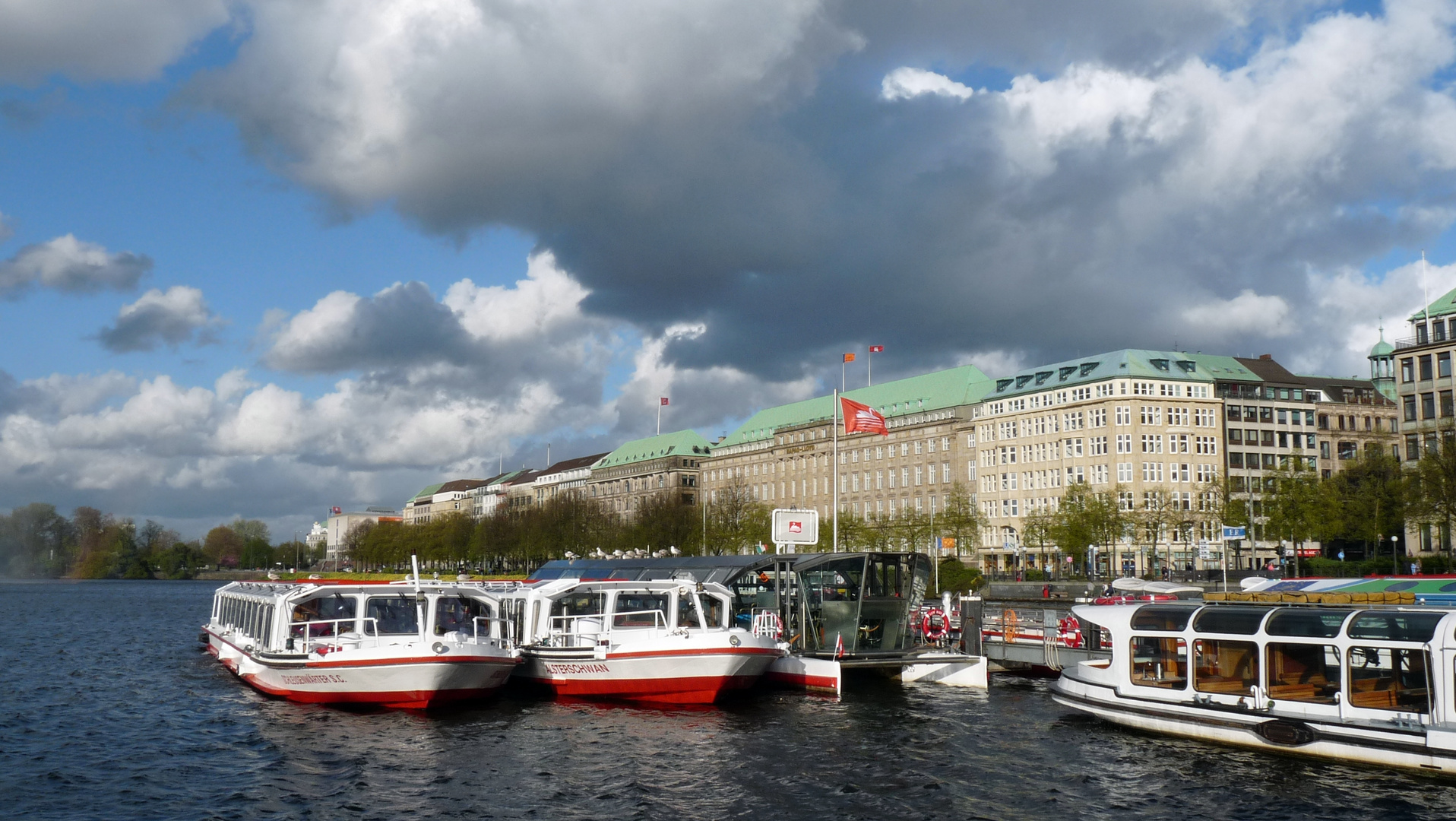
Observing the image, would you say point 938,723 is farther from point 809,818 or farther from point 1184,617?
point 809,818

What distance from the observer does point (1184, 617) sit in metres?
32.4

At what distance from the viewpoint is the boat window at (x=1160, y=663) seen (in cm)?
3247

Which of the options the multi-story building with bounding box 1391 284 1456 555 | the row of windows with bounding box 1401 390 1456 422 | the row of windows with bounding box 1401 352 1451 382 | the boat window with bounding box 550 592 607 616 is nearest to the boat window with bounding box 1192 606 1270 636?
the boat window with bounding box 550 592 607 616

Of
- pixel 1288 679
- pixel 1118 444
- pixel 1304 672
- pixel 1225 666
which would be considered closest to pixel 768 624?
pixel 1225 666

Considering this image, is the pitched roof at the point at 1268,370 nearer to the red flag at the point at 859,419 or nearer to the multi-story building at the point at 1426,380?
the multi-story building at the point at 1426,380

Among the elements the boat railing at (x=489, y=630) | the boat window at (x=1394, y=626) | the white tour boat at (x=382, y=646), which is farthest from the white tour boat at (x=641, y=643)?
the boat window at (x=1394, y=626)

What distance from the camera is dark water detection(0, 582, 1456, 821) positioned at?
2523 cm

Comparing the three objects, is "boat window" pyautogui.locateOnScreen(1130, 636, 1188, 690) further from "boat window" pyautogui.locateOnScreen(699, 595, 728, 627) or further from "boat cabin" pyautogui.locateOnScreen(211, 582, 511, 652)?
"boat cabin" pyautogui.locateOnScreen(211, 582, 511, 652)

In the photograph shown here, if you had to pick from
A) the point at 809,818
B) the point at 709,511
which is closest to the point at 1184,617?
the point at 809,818

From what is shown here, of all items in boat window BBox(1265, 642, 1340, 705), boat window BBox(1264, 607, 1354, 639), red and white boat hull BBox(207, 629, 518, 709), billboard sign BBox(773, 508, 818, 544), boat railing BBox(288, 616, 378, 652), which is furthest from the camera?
billboard sign BBox(773, 508, 818, 544)

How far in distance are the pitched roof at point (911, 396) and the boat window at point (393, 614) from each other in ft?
333

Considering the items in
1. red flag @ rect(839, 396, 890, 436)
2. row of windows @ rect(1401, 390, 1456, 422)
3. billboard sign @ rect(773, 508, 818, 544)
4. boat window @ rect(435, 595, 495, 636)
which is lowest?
boat window @ rect(435, 595, 495, 636)

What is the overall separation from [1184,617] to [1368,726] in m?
5.82

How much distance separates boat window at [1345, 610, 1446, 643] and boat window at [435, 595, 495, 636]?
2490 centimetres
